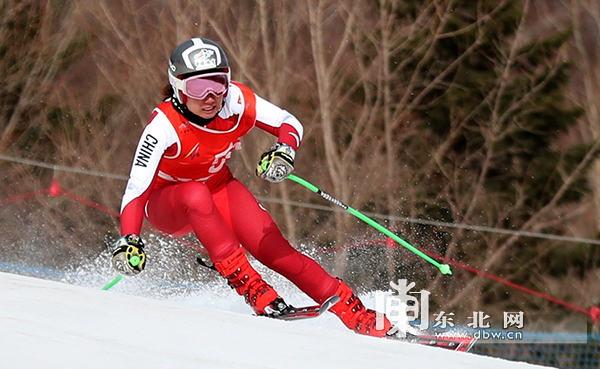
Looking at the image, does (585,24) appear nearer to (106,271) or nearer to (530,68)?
(530,68)

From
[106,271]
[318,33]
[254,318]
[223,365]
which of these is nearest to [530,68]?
[318,33]

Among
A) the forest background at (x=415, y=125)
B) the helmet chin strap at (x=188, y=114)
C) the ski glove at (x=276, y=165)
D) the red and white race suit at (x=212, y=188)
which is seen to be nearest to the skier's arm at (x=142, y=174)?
the red and white race suit at (x=212, y=188)

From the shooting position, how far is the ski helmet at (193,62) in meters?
3.52

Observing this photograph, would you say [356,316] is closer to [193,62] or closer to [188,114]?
[188,114]

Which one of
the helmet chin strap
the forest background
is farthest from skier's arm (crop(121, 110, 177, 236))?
the forest background

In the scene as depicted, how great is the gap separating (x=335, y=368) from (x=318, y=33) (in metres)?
10.0

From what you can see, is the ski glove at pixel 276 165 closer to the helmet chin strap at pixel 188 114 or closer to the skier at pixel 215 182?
the skier at pixel 215 182

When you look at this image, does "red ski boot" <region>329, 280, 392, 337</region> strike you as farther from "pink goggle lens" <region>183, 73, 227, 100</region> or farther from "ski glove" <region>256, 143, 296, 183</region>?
"pink goggle lens" <region>183, 73, 227, 100</region>

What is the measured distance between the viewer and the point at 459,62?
13.3 metres

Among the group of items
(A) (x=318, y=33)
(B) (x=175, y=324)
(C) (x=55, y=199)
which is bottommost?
(C) (x=55, y=199)

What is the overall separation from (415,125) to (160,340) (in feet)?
36.7

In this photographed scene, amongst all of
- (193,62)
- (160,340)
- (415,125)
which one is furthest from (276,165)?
(415,125)

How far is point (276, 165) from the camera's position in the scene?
3.58m

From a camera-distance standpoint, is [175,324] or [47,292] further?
[47,292]
